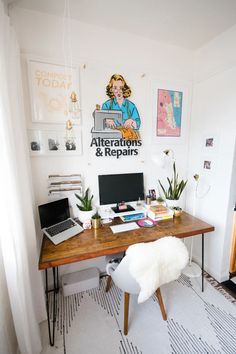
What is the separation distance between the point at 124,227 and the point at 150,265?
59cm

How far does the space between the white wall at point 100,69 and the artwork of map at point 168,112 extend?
11 centimetres

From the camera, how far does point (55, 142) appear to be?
1.62 metres

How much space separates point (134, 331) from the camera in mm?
1399

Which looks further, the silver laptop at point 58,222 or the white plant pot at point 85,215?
the white plant pot at point 85,215

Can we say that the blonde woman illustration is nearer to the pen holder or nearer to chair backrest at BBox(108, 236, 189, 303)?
the pen holder

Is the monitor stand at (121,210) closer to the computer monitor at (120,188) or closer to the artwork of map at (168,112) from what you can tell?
the computer monitor at (120,188)

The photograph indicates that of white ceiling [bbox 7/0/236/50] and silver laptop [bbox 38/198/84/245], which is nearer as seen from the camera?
white ceiling [bbox 7/0/236/50]

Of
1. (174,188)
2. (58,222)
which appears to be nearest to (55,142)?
(58,222)

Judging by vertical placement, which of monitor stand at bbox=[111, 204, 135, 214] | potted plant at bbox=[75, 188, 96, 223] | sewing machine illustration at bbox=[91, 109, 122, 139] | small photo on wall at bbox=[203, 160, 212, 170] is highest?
sewing machine illustration at bbox=[91, 109, 122, 139]

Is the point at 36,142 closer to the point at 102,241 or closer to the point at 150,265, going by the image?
the point at 102,241

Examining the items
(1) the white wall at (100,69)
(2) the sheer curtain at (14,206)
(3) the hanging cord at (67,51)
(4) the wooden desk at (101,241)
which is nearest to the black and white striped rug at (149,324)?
(4) the wooden desk at (101,241)

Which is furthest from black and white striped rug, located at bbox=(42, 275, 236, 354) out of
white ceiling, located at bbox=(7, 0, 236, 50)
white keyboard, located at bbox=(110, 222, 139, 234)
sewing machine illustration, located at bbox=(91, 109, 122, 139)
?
white ceiling, located at bbox=(7, 0, 236, 50)

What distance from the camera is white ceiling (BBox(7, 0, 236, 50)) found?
135cm

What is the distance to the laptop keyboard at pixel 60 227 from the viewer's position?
1469 mm
